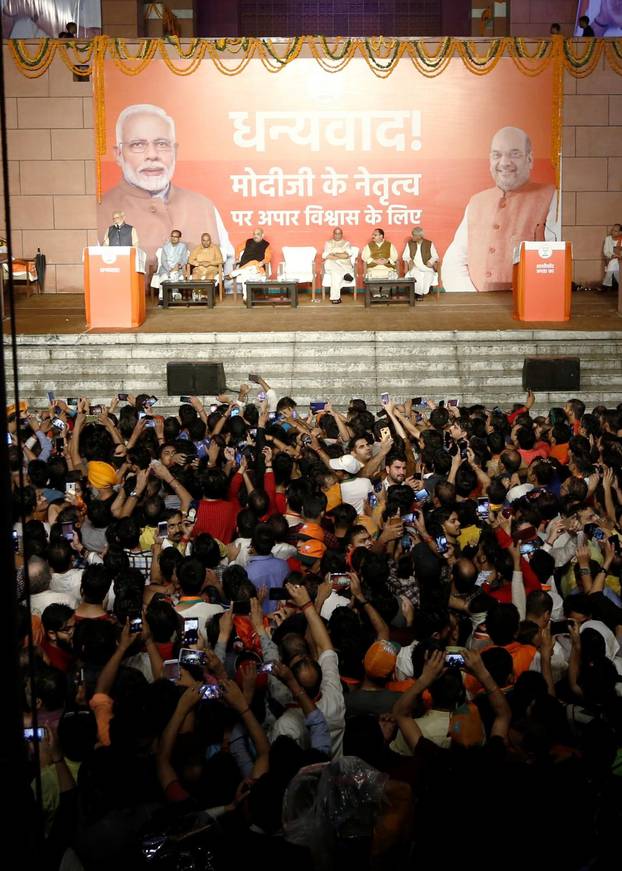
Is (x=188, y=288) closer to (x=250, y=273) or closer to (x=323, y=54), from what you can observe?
(x=250, y=273)

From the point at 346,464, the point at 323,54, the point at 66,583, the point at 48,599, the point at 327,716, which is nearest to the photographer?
the point at 327,716

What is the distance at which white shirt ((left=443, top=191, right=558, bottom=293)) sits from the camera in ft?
45.7

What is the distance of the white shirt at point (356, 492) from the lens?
618 centimetres

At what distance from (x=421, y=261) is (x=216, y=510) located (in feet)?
26.2

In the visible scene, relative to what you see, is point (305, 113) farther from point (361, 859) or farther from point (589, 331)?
point (361, 859)

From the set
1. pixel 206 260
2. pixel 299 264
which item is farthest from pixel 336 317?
pixel 206 260

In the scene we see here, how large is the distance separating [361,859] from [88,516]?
9.78ft

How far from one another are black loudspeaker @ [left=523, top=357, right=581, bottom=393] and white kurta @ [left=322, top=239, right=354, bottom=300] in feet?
10.9

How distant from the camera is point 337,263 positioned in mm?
12992

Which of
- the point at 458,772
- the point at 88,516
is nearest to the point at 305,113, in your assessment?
the point at 88,516

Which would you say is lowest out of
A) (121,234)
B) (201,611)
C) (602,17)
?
(201,611)

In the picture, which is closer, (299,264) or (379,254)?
(379,254)

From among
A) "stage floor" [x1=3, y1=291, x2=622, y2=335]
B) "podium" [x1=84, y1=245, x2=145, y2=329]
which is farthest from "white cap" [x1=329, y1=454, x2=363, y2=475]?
"podium" [x1=84, y1=245, x2=145, y2=329]

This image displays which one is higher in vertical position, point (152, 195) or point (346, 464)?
point (152, 195)
